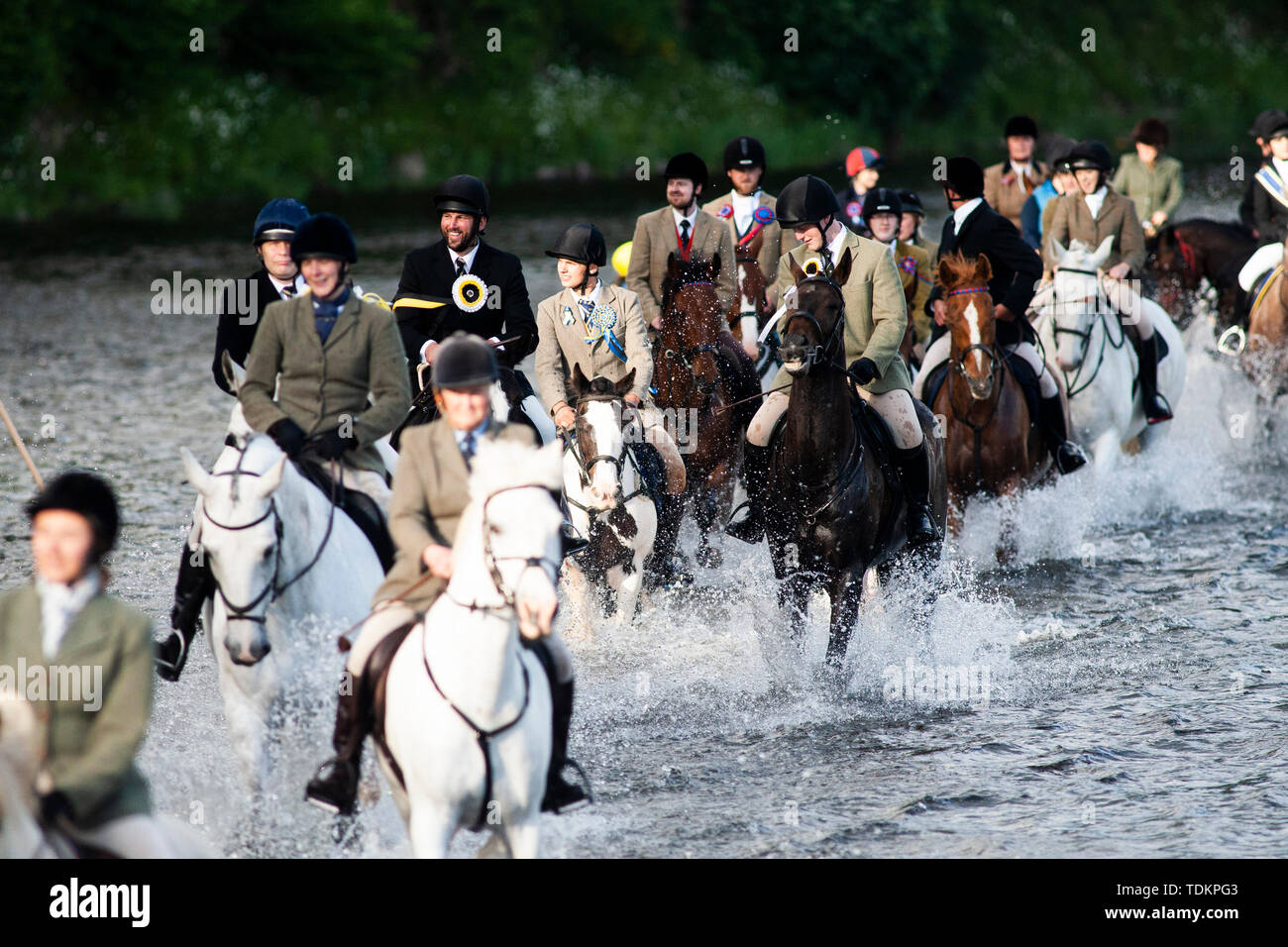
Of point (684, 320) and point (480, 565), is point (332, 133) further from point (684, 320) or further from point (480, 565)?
point (480, 565)

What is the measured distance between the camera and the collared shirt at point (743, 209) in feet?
42.5

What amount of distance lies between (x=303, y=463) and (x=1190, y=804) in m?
4.37

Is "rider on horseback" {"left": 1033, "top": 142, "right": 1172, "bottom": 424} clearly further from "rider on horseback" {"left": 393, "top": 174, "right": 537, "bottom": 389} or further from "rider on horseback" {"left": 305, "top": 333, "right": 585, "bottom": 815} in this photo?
"rider on horseback" {"left": 305, "top": 333, "right": 585, "bottom": 815}

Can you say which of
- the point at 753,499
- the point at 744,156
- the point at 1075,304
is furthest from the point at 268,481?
the point at 1075,304

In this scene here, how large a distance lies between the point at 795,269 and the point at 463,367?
3889 mm

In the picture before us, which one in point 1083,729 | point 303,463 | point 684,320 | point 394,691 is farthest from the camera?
point 684,320

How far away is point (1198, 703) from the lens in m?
9.20

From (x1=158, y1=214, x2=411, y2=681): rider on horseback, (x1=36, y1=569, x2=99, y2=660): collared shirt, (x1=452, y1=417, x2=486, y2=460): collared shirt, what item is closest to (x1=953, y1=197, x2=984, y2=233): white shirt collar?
(x1=158, y1=214, x2=411, y2=681): rider on horseback

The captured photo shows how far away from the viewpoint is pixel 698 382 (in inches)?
417

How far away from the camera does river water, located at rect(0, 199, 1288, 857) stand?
7.24 metres

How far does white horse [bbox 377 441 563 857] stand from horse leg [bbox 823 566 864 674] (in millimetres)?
3746

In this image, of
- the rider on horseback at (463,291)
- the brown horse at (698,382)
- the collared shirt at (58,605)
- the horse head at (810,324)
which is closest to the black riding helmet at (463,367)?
the collared shirt at (58,605)

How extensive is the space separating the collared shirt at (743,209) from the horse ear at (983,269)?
8.41 ft

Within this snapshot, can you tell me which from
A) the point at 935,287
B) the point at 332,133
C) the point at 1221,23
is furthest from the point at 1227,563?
the point at 1221,23
